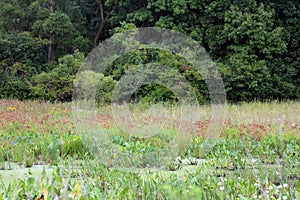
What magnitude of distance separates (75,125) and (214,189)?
507 centimetres

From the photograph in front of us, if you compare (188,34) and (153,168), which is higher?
(188,34)

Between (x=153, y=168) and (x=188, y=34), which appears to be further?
(x=188, y=34)

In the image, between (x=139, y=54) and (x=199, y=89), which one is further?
(x=199, y=89)

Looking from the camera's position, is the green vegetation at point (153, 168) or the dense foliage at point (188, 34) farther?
the dense foliage at point (188, 34)

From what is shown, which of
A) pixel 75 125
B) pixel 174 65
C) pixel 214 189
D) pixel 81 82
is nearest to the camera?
pixel 214 189

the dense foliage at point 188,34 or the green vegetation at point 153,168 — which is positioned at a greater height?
the dense foliage at point 188,34

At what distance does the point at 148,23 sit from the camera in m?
17.5

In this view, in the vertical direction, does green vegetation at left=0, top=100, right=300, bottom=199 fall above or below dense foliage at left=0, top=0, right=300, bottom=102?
Result: below

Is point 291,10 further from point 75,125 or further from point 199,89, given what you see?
point 75,125

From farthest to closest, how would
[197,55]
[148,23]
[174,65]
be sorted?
1. [148,23]
2. [197,55]
3. [174,65]

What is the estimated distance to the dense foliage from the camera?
14320 millimetres

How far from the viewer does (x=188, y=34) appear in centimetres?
1641

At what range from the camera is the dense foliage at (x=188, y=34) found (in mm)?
14320

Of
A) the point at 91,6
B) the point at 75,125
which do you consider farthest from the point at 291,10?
the point at 75,125
